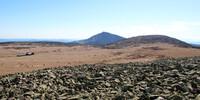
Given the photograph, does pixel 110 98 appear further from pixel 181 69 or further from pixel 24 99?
pixel 181 69

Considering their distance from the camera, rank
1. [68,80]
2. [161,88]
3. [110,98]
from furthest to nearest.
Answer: [68,80]
[161,88]
[110,98]

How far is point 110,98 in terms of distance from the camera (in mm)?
17281

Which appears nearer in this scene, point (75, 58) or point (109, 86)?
point (109, 86)

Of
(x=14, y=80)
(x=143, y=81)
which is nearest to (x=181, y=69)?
(x=143, y=81)

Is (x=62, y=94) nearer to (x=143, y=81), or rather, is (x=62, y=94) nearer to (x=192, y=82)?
(x=143, y=81)

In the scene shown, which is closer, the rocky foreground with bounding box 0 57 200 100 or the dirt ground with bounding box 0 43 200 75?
the rocky foreground with bounding box 0 57 200 100

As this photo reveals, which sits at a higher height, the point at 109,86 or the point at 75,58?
the point at 109,86

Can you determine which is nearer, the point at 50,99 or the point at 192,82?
the point at 50,99

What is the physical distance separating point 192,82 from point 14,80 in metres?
12.5

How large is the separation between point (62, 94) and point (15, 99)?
262cm

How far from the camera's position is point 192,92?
17.6m

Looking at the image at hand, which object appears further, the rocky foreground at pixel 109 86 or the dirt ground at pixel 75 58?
the dirt ground at pixel 75 58

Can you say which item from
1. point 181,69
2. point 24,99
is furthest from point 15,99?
point 181,69

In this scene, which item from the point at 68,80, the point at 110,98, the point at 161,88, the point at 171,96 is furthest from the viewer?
the point at 68,80
